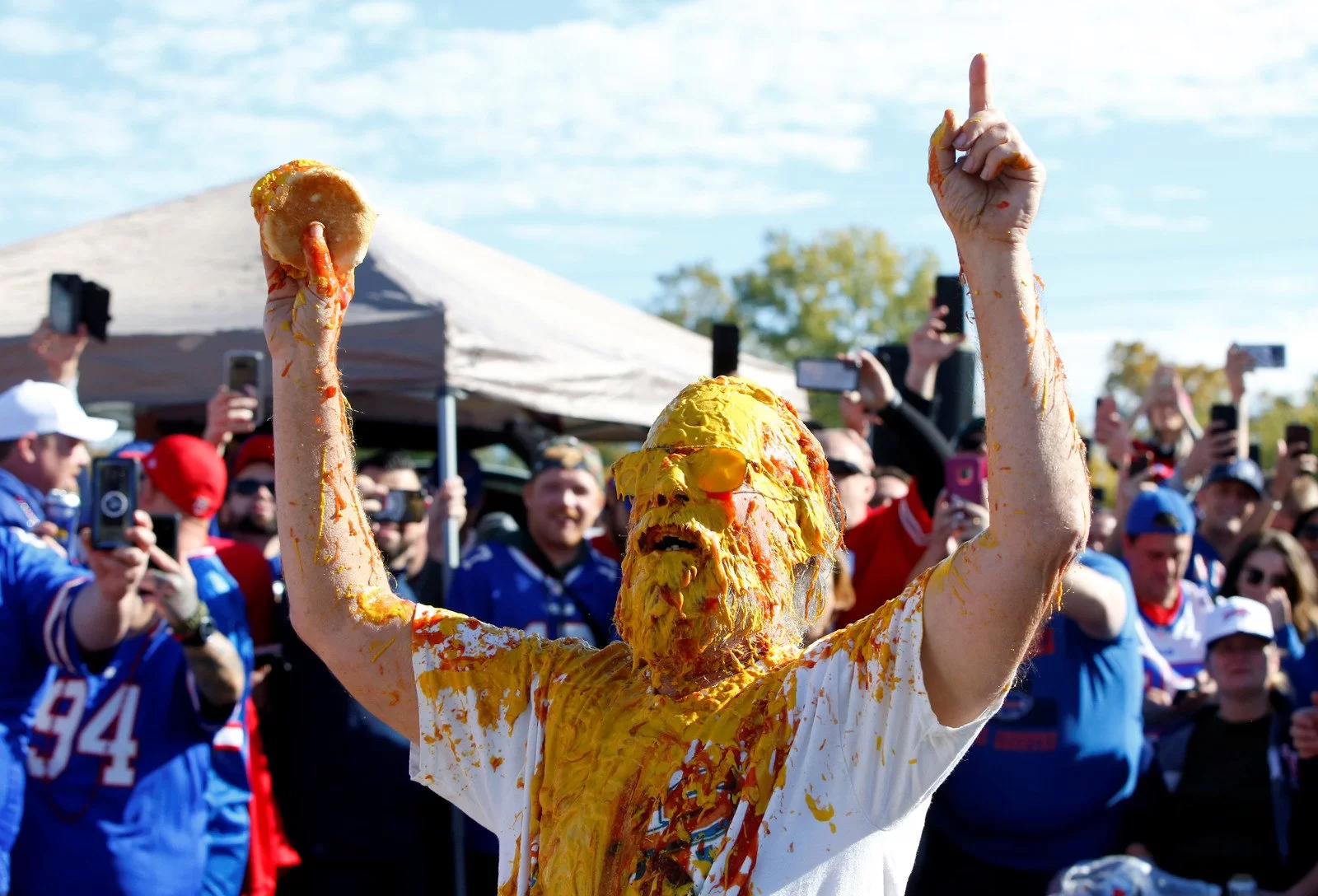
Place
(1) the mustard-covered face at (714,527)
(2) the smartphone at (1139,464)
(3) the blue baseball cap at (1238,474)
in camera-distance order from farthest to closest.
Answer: (3) the blue baseball cap at (1238,474)
(2) the smartphone at (1139,464)
(1) the mustard-covered face at (714,527)

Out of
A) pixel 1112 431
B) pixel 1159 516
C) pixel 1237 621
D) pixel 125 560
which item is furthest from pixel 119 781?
pixel 1112 431

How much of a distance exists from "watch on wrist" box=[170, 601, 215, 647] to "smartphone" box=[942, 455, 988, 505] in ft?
6.72

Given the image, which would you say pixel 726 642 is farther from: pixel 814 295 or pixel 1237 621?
pixel 814 295

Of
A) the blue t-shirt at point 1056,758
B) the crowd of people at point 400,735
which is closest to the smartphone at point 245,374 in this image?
the crowd of people at point 400,735

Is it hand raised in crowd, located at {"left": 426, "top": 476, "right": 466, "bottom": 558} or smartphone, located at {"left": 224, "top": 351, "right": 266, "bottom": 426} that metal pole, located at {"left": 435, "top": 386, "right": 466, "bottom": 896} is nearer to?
hand raised in crowd, located at {"left": 426, "top": 476, "right": 466, "bottom": 558}

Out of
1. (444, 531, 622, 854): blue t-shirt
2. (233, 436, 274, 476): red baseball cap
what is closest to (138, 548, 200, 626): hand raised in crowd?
(444, 531, 622, 854): blue t-shirt

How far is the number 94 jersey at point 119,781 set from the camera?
3.67 m

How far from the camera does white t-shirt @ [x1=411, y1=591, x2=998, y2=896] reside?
1542mm

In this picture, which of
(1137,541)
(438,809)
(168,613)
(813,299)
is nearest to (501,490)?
(438,809)

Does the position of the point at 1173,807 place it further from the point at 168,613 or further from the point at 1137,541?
the point at 168,613

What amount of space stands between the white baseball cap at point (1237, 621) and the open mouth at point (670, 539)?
3.15m

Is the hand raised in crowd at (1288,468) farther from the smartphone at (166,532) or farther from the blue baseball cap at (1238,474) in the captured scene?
the smartphone at (166,532)

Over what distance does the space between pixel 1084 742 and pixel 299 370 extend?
287cm

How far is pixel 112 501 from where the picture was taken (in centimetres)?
337
